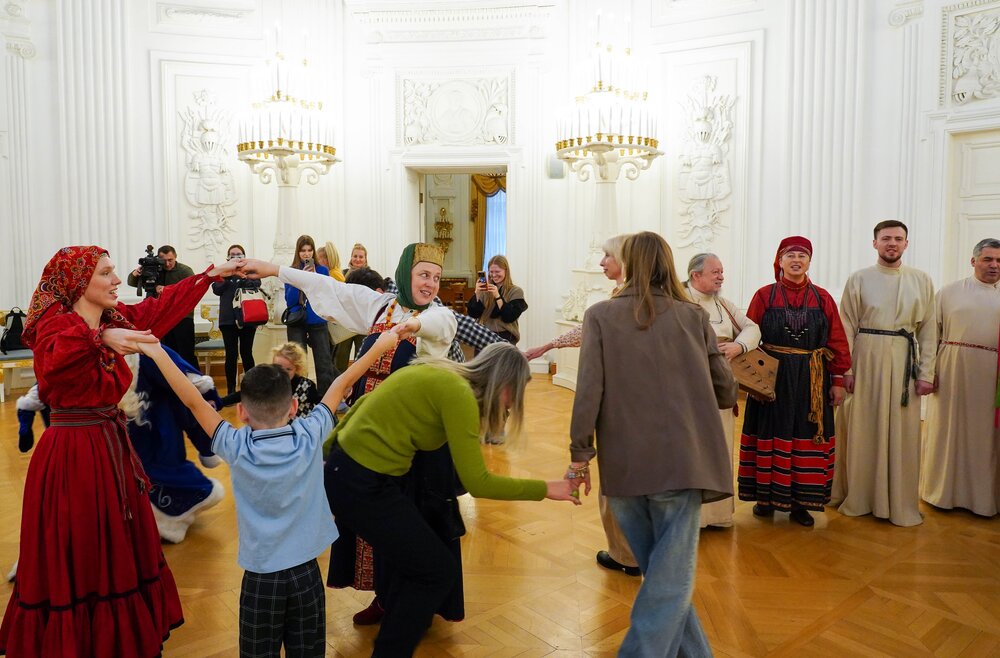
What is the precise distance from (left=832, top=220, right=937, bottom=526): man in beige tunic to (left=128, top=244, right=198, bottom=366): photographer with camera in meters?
4.93

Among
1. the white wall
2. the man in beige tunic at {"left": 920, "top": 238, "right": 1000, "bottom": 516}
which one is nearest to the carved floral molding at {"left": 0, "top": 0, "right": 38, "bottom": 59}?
the white wall

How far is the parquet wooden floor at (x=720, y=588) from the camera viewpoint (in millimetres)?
2865

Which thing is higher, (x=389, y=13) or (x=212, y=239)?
(x=389, y=13)

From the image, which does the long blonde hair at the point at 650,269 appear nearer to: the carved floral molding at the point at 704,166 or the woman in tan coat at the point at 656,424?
the woman in tan coat at the point at 656,424

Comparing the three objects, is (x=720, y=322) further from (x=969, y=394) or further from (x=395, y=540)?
(x=395, y=540)

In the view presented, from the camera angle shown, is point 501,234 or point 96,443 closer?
point 96,443

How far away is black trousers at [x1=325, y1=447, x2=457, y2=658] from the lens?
92.8 inches

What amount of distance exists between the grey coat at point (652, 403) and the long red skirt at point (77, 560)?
5.14 feet

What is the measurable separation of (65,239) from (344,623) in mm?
7146

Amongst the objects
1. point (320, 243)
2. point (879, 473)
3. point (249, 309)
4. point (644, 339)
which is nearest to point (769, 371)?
point (879, 473)

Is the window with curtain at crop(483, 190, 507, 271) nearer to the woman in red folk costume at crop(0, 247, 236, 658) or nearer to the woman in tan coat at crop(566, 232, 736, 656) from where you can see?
the woman in red folk costume at crop(0, 247, 236, 658)

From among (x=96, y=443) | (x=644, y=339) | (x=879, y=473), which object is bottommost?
(x=879, y=473)

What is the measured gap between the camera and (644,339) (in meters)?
2.33

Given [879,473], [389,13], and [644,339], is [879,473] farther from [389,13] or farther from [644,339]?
[389,13]
